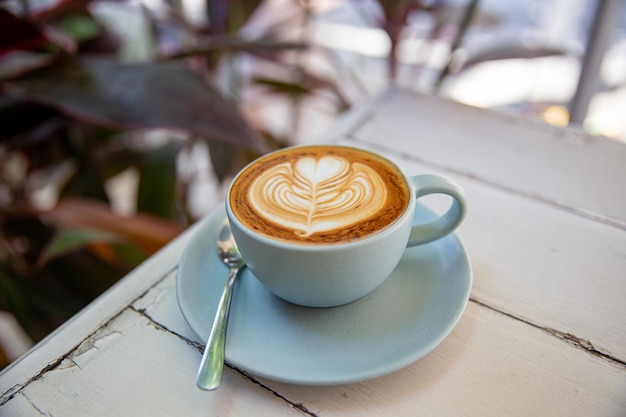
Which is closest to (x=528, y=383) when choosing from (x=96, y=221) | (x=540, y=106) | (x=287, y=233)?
(x=287, y=233)

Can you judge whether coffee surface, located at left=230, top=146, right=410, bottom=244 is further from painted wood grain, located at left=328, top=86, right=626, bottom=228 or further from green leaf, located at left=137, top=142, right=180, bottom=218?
green leaf, located at left=137, top=142, right=180, bottom=218

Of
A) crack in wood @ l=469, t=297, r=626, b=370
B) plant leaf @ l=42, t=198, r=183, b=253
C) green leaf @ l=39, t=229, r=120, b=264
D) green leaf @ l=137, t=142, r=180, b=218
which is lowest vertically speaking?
green leaf @ l=137, t=142, r=180, b=218

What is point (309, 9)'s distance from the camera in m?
1.07

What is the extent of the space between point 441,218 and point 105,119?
35 centimetres

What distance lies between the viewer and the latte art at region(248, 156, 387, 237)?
1.04ft

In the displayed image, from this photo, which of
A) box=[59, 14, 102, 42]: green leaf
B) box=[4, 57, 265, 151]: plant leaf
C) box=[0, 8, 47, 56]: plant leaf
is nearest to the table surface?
box=[4, 57, 265, 151]: plant leaf

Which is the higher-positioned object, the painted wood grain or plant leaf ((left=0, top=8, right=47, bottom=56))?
plant leaf ((left=0, top=8, right=47, bottom=56))

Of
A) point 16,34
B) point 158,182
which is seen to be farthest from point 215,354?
point 158,182

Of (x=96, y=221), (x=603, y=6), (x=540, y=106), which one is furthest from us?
(x=540, y=106)

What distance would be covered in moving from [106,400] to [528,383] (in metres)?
0.25

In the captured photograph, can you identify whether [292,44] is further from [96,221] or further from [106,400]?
[106,400]

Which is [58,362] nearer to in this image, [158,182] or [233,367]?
[233,367]

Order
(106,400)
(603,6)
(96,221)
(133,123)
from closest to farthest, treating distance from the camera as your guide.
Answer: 1. (106,400)
2. (133,123)
3. (96,221)
4. (603,6)

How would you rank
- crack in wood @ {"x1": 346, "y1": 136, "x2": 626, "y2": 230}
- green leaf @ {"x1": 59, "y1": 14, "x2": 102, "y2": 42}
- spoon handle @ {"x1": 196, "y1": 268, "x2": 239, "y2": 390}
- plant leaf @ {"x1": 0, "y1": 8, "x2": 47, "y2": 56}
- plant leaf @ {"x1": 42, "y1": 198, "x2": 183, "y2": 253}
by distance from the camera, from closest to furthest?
spoon handle @ {"x1": 196, "y1": 268, "x2": 239, "y2": 390}, crack in wood @ {"x1": 346, "y1": 136, "x2": 626, "y2": 230}, plant leaf @ {"x1": 0, "y1": 8, "x2": 47, "y2": 56}, plant leaf @ {"x1": 42, "y1": 198, "x2": 183, "y2": 253}, green leaf @ {"x1": 59, "y1": 14, "x2": 102, "y2": 42}
